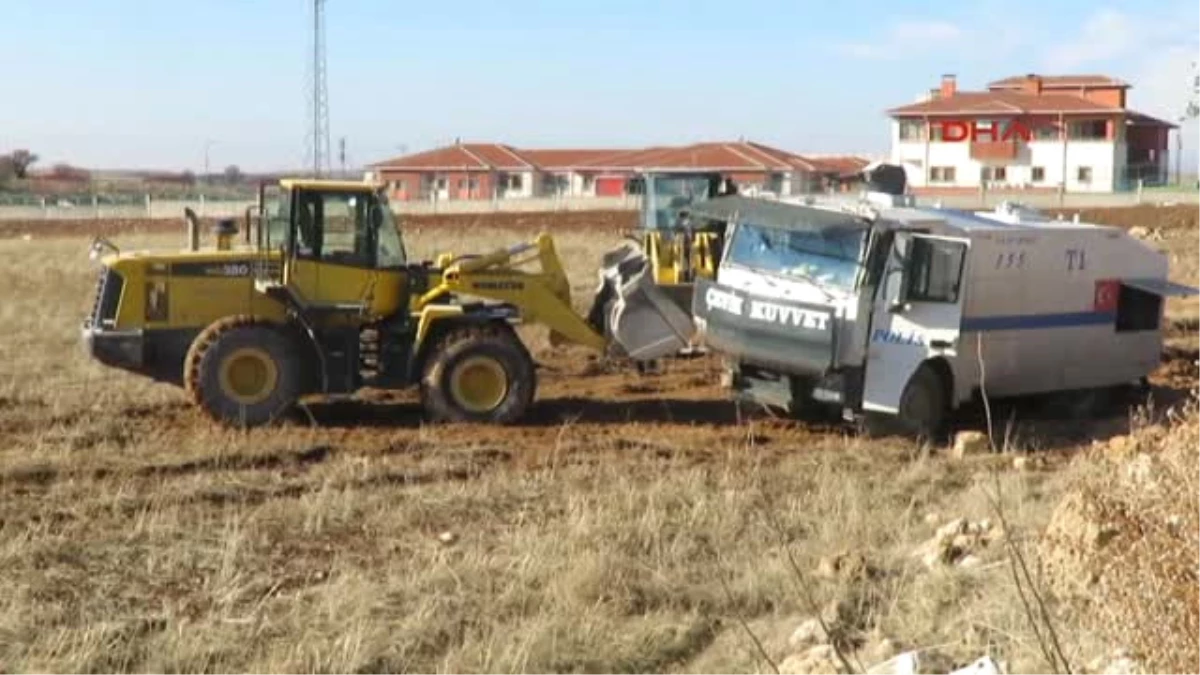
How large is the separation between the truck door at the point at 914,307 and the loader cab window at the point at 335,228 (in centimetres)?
465

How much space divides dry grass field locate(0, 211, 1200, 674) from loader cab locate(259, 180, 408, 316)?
1.25 metres

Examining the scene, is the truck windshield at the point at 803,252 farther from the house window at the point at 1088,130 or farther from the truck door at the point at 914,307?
the house window at the point at 1088,130

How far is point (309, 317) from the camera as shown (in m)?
14.5

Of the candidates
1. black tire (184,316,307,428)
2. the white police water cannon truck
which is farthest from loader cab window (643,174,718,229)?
black tire (184,316,307,428)

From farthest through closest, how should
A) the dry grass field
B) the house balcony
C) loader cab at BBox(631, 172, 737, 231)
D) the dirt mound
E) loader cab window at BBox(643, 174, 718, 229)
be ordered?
the house balcony, loader cab window at BBox(643, 174, 718, 229), loader cab at BBox(631, 172, 737, 231), the dry grass field, the dirt mound

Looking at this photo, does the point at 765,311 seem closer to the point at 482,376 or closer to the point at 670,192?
the point at 482,376

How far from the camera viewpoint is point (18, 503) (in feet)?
35.6

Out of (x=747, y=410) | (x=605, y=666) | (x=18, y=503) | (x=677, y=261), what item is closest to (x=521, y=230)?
(x=677, y=261)

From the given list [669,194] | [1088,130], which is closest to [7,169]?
[1088,130]

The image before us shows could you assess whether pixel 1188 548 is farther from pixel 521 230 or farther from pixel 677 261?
pixel 521 230

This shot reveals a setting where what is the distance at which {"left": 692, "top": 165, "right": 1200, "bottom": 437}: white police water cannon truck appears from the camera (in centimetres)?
1400

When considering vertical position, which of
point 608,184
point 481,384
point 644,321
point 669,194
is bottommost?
point 481,384

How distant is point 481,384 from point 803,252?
321 cm

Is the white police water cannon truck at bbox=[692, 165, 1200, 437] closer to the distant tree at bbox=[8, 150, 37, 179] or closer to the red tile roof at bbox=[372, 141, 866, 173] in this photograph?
the red tile roof at bbox=[372, 141, 866, 173]
